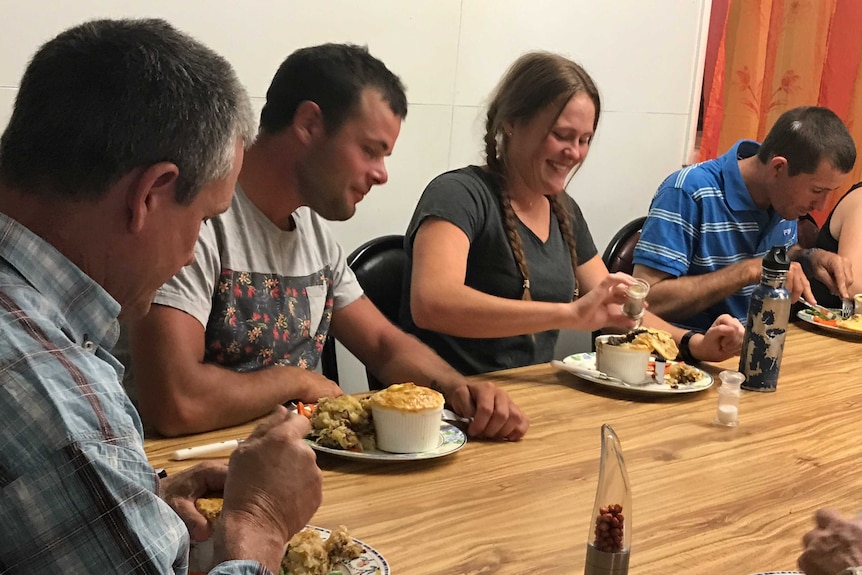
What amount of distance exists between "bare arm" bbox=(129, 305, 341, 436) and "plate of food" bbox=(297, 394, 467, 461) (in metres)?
0.10

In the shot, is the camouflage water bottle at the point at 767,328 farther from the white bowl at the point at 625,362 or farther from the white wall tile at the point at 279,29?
the white wall tile at the point at 279,29

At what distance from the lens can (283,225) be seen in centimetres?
175

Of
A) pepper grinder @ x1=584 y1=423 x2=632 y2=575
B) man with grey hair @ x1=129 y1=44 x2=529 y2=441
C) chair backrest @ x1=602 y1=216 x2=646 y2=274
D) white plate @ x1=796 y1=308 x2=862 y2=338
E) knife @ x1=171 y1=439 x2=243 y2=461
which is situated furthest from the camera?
chair backrest @ x1=602 y1=216 x2=646 y2=274

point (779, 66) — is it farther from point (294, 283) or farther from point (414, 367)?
point (294, 283)

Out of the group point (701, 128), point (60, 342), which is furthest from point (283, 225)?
point (701, 128)

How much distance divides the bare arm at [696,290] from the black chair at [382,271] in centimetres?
70

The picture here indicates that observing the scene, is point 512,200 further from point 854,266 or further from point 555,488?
point 854,266

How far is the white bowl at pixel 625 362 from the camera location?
1.81 m

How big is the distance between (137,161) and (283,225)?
3.07ft

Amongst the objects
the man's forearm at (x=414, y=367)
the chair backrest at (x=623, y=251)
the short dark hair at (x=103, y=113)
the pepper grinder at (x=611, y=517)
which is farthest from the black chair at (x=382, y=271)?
the short dark hair at (x=103, y=113)

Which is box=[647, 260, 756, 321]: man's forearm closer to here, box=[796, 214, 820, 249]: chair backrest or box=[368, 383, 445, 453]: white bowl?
box=[796, 214, 820, 249]: chair backrest

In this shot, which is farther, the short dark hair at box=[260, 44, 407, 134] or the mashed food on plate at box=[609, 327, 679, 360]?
the mashed food on plate at box=[609, 327, 679, 360]

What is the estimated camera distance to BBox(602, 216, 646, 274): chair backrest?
2.78m

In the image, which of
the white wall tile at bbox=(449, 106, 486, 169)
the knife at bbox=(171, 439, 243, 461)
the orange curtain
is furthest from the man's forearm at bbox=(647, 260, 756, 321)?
the knife at bbox=(171, 439, 243, 461)
